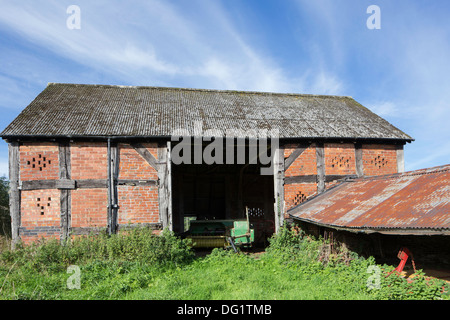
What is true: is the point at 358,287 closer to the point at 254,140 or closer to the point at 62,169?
the point at 254,140

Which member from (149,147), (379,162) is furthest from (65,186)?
(379,162)

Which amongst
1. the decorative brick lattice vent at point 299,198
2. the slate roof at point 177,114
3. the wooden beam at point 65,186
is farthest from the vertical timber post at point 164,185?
the decorative brick lattice vent at point 299,198

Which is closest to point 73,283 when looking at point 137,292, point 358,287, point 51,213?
point 137,292

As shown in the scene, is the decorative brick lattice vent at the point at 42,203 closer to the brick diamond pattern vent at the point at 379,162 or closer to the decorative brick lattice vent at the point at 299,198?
the decorative brick lattice vent at the point at 299,198

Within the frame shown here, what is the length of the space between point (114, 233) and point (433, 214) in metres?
7.94

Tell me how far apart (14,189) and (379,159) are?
39.2ft

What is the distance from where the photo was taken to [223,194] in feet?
52.5

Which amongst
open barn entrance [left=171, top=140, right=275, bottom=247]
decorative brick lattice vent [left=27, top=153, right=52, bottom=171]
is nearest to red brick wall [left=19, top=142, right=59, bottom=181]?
decorative brick lattice vent [left=27, top=153, right=52, bottom=171]

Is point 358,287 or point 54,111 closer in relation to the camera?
point 358,287

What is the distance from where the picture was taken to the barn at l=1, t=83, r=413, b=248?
339 inches

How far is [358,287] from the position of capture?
17.2ft

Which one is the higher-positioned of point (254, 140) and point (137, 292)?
point (254, 140)

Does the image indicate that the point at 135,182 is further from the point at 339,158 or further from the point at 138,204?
the point at 339,158

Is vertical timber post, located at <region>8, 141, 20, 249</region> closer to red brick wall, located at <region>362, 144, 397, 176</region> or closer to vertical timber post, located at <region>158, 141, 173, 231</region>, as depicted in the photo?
vertical timber post, located at <region>158, 141, 173, 231</region>
